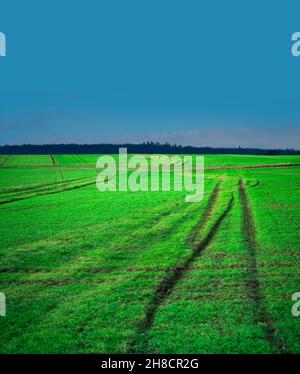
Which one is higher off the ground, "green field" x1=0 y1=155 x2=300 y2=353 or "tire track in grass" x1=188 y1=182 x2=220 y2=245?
"tire track in grass" x1=188 y1=182 x2=220 y2=245

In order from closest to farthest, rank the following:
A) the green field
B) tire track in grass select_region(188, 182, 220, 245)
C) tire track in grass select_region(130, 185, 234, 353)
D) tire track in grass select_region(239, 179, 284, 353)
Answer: tire track in grass select_region(239, 179, 284, 353) → the green field → tire track in grass select_region(130, 185, 234, 353) → tire track in grass select_region(188, 182, 220, 245)

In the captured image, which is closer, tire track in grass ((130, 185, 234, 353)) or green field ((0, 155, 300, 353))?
green field ((0, 155, 300, 353))

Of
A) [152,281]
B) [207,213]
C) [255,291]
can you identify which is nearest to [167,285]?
[152,281]

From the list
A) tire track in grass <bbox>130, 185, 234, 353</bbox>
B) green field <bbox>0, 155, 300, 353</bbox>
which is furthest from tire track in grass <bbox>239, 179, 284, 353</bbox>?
tire track in grass <bbox>130, 185, 234, 353</bbox>

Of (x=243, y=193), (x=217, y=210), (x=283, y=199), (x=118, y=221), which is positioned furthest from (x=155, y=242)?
(x=243, y=193)

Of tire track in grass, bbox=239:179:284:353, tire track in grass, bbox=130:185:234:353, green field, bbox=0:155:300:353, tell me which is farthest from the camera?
tire track in grass, bbox=130:185:234:353

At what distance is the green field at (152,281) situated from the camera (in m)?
9.34

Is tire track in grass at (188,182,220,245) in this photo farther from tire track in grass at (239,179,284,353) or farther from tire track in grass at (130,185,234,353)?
tire track in grass at (239,179,284,353)

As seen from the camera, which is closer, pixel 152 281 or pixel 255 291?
pixel 255 291

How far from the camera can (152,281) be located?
1323 cm

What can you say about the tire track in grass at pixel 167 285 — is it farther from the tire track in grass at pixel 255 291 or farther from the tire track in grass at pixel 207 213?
the tire track in grass at pixel 255 291

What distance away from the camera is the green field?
9.34 m

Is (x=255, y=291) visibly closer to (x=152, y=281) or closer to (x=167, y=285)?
(x=167, y=285)
